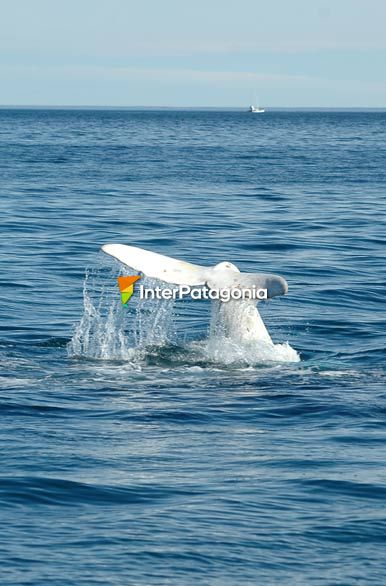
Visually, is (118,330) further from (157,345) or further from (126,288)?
(157,345)

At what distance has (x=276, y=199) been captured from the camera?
122 feet

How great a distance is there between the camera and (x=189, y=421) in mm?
12688

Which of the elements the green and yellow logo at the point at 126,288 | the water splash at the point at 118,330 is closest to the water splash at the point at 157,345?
the water splash at the point at 118,330

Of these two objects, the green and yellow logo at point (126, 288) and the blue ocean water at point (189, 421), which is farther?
the green and yellow logo at point (126, 288)

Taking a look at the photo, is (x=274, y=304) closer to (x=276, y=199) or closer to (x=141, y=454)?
(x=141, y=454)

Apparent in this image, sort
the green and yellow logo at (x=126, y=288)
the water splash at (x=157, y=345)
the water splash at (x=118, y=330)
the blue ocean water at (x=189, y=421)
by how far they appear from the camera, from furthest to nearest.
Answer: the green and yellow logo at (x=126, y=288) → the water splash at (x=118, y=330) → the water splash at (x=157, y=345) → the blue ocean water at (x=189, y=421)

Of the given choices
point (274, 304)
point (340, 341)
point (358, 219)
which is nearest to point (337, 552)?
point (340, 341)

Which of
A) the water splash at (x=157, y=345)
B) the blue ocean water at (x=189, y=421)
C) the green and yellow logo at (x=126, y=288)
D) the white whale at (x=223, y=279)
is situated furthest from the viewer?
the green and yellow logo at (x=126, y=288)

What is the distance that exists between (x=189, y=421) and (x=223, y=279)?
8.67 feet

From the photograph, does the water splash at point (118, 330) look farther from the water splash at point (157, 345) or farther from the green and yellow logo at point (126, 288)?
the green and yellow logo at point (126, 288)

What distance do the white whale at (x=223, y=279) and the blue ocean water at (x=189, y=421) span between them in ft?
1.14

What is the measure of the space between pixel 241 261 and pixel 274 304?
3.71 m

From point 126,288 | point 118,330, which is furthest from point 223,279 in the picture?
point 126,288

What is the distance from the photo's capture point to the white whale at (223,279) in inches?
555
